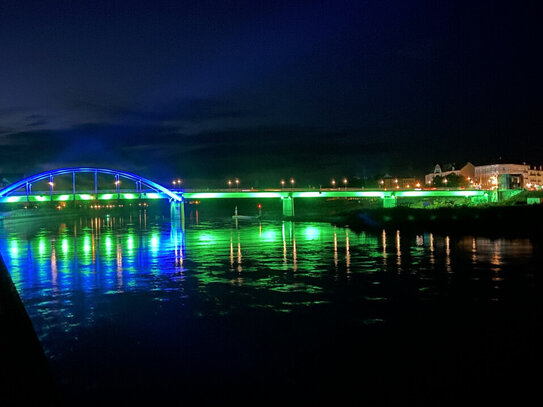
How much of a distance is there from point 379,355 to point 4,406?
7511mm

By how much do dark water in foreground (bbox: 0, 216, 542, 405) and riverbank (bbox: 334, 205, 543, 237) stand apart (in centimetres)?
1984

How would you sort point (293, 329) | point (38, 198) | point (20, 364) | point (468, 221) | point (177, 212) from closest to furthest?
point (20, 364) < point (293, 329) < point (468, 221) < point (177, 212) < point (38, 198)

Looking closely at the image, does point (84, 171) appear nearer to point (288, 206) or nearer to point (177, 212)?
point (177, 212)

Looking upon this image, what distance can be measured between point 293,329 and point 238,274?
11519mm

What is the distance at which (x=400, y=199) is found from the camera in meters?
150

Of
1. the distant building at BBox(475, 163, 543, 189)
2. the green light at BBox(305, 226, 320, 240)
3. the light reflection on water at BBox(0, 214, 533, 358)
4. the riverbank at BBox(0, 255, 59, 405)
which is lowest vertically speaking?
the green light at BBox(305, 226, 320, 240)

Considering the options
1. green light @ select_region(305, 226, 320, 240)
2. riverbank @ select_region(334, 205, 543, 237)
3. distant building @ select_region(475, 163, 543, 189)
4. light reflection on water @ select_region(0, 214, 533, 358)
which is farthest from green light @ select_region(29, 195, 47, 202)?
distant building @ select_region(475, 163, 543, 189)

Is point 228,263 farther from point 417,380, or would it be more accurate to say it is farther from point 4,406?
point 4,406

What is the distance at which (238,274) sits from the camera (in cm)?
2583

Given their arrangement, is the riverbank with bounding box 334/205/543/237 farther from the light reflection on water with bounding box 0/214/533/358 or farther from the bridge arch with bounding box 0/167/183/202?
the bridge arch with bounding box 0/167/183/202

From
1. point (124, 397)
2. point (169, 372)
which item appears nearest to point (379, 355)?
point (169, 372)

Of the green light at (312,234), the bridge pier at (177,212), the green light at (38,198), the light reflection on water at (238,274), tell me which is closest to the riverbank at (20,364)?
the light reflection on water at (238,274)

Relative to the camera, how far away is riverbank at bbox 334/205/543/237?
48188 mm

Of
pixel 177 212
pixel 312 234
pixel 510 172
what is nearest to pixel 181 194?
pixel 177 212
